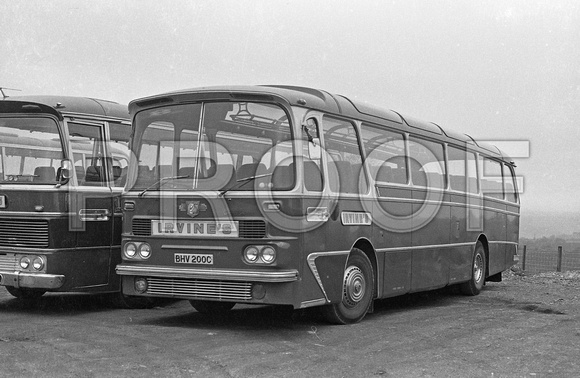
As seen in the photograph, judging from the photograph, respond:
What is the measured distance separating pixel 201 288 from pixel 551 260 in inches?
820

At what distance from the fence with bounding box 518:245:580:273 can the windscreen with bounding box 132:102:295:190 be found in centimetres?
1858

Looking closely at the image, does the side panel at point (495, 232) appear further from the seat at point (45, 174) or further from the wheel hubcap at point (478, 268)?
the seat at point (45, 174)

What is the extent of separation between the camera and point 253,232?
30.5 feet

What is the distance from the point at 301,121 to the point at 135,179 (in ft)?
7.15

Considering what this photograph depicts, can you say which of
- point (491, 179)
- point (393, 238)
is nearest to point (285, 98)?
point (393, 238)

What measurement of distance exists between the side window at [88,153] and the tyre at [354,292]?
11.9ft

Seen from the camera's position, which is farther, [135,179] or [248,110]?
[135,179]

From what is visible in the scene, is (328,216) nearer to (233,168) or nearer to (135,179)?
(233,168)

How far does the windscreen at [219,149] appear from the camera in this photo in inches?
368

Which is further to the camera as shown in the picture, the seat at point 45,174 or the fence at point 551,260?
the fence at point 551,260

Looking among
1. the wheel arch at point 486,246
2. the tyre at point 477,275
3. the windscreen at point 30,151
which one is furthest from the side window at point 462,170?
the windscreen at point 30,151

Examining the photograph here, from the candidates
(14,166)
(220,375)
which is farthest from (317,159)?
(14,166)

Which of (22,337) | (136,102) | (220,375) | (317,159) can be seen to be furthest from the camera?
(136,102)

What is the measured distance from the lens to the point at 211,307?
1134cm
